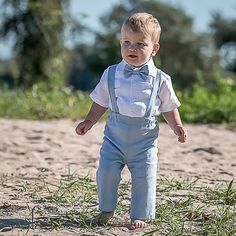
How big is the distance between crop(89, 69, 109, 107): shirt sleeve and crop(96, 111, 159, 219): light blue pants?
115mm

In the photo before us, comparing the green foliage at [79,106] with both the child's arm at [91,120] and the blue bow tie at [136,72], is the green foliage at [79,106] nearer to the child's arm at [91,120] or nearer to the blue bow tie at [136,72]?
the child's arm at [91,120]

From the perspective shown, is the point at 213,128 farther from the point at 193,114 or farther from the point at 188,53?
the point at 188,53

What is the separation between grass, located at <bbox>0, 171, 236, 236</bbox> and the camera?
329cm

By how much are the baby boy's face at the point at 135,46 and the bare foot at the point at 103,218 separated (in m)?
0.79

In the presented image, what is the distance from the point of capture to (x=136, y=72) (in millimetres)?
3342

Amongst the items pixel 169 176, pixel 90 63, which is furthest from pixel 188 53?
pixel 169 176

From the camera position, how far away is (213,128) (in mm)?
8859

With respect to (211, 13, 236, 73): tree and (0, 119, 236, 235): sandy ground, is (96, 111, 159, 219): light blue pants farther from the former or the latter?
(211, 13, 236, 73): tree

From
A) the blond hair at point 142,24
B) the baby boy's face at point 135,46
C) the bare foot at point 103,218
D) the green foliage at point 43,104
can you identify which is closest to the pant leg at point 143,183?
the bare foot at point 103,218

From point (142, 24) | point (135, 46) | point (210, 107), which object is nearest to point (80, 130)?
point (135, 46)

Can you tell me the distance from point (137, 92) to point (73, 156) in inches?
103

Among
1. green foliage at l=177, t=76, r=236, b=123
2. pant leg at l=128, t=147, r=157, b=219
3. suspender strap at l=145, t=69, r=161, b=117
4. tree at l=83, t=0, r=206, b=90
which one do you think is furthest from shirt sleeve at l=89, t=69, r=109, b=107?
tree at l=83, t=0, r=206, b=90

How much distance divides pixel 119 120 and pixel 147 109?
0.16 meters

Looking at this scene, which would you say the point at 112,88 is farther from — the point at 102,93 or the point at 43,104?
the point at 43,104
